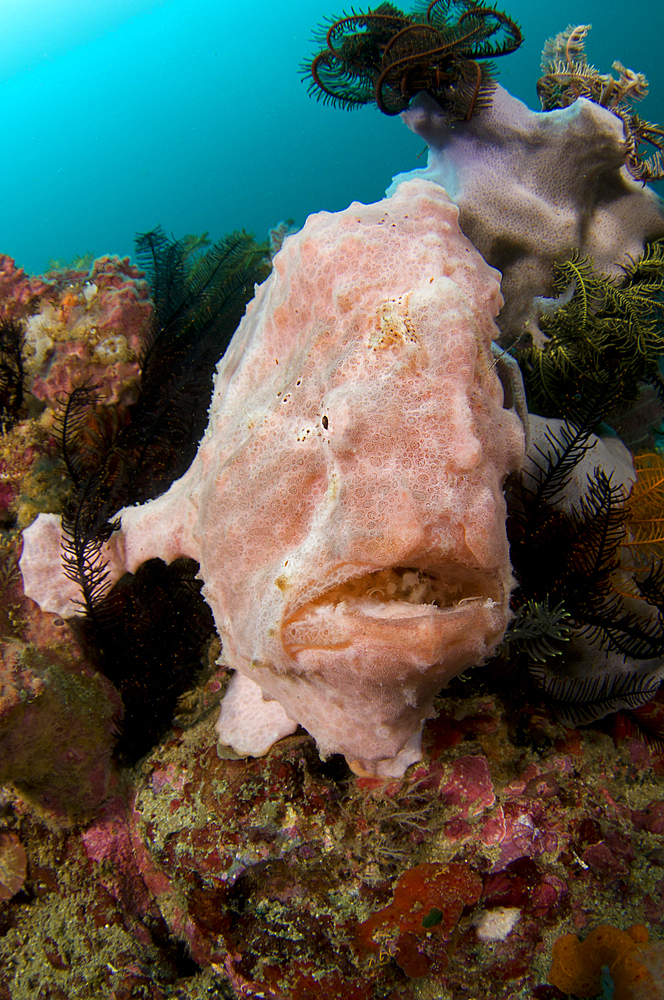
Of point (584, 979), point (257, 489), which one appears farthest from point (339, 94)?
point (584, 979)

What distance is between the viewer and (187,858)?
2.60 metres

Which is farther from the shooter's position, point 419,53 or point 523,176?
point 523,176

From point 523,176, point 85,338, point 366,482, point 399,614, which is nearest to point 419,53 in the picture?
point 523,176

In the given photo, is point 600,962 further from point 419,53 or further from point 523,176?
point 419,53

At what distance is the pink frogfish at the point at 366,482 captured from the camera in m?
1.66

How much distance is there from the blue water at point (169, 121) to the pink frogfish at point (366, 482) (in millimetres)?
107915

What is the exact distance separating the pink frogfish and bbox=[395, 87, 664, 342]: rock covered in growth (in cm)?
139

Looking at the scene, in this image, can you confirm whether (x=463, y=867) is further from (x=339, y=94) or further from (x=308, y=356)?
(x=339, y=94)

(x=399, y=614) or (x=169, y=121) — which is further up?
(x=169, y=121)

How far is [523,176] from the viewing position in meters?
3.56

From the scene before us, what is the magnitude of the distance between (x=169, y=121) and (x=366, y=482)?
168 metres

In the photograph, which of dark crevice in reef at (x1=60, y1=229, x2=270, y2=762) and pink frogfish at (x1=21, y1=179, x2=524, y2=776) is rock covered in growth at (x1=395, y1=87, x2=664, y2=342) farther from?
dark crevice in reef at (x1=60, y1=229, x2=270, y2=762)

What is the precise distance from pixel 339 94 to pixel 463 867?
4888 mm

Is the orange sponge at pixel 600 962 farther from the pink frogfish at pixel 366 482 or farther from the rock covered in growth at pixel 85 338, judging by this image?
the rock covered in growth at pixel 85 338
